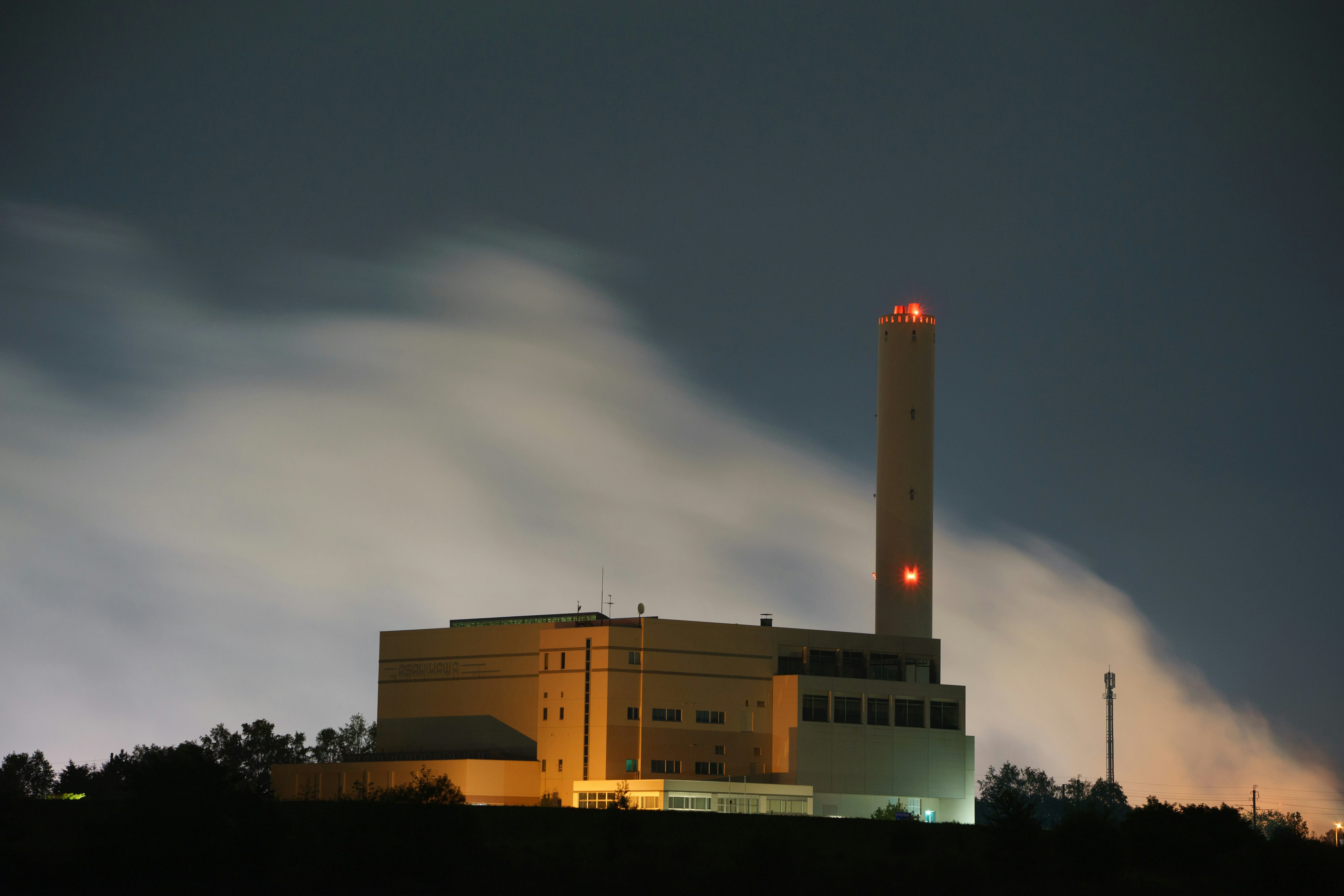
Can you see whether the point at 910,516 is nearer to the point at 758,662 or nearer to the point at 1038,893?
the point at 758,662

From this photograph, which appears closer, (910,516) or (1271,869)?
(1271,869)

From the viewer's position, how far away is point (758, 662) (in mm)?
104062

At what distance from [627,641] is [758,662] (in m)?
9.10

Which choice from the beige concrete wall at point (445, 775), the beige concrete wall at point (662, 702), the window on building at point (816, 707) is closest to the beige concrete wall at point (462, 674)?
the beige concrete wall at point (662, 702)

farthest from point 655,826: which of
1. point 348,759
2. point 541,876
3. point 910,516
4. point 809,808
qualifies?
point 910,516

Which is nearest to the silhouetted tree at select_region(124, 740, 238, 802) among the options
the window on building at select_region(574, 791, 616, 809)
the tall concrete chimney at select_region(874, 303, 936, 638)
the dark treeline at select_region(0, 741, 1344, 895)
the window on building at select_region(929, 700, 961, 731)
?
the dark treeline at select_region(0, 741, 1344, 895)

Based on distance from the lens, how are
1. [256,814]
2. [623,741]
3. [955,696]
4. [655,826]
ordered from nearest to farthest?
[256,814]
[655,826]
[623,741]
[955,696]

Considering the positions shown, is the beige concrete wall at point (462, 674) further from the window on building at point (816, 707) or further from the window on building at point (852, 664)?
the window on building at point (852, 664)

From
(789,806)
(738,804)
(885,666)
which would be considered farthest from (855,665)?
(738,804)

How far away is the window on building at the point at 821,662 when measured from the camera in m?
106

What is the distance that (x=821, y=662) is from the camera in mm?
106875

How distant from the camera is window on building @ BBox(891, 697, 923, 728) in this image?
105 metres

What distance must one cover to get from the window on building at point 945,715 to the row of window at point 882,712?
23 millimetres

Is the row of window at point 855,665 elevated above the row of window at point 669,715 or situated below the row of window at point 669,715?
above
